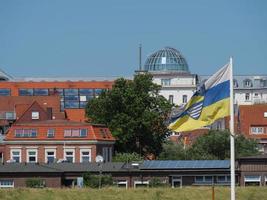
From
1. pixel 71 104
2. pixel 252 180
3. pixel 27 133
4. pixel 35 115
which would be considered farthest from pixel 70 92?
pixel 252 180

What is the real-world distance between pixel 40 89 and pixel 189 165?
317ft

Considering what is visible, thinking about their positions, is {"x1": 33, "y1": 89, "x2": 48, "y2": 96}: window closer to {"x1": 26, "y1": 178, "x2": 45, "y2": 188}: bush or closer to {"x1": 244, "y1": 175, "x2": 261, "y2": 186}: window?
{"x1": 244, "y1": 175, "x2": 261, "y2": 186}: window

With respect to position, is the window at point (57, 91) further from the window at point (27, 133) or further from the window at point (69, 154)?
the window at point (69, 154)

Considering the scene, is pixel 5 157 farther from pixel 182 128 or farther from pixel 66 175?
pixel 182 128

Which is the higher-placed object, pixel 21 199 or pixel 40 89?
pixel 40 89

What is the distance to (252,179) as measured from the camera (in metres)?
80.3

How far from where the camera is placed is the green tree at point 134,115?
116250 mm

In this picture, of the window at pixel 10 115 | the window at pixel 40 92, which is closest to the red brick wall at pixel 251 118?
the window at pixel 10 115

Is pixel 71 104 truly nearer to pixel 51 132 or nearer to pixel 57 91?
pixel 57 91

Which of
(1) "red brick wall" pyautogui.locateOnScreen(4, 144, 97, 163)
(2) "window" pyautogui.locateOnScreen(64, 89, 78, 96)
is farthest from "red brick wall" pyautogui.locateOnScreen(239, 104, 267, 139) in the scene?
(1) "red brick wall" pyautogui.locateOnScreen(4, 144, 97, 163)

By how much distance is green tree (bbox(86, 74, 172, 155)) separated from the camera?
116250 mm

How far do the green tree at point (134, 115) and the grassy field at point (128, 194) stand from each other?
54.0 m

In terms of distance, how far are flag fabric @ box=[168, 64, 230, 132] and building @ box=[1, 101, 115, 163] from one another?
221ft

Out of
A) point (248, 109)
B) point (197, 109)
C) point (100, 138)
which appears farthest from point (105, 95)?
point (197, 109)
